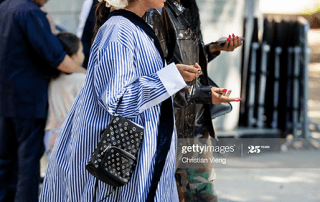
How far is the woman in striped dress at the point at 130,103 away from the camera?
1.83 m

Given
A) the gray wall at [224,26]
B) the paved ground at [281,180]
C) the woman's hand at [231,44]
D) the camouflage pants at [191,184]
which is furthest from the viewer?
the paved ground at [281,180]

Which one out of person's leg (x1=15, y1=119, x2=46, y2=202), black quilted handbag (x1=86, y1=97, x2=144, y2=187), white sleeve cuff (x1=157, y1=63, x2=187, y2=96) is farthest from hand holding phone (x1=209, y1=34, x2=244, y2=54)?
person's leg (x1=15, y1=119, x2=46, y2=202)

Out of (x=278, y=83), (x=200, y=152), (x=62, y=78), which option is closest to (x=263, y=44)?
(x=278, y=83)

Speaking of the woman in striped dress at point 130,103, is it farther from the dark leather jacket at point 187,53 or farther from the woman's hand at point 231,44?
the woman's hand at point 231,44

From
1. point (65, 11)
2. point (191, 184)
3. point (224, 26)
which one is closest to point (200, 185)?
point (191, 184)

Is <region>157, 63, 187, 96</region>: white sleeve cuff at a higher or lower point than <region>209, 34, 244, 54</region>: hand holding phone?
lower

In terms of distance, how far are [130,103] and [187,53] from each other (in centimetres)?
73

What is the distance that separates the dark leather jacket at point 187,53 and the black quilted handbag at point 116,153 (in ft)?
1.43

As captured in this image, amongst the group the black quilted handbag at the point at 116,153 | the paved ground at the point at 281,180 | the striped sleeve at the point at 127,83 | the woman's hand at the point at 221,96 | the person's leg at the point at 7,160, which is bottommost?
the paved ground at the point at 281,180

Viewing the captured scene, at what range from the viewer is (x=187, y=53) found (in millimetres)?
2449

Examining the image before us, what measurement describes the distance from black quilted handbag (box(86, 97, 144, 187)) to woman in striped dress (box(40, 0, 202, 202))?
0.06 metres

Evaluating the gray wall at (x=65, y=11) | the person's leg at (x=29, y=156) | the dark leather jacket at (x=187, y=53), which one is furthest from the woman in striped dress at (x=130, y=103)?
the gray wall at (x=65, y=11)

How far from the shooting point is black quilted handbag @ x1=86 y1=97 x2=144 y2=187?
69.7 inches

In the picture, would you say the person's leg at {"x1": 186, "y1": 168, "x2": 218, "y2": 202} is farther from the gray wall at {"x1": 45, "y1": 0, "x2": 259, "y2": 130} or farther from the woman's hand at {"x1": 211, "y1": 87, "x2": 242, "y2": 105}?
the gray wall at {"x1": 45, "y1": 0, "x2": 259, "y2": 130}
